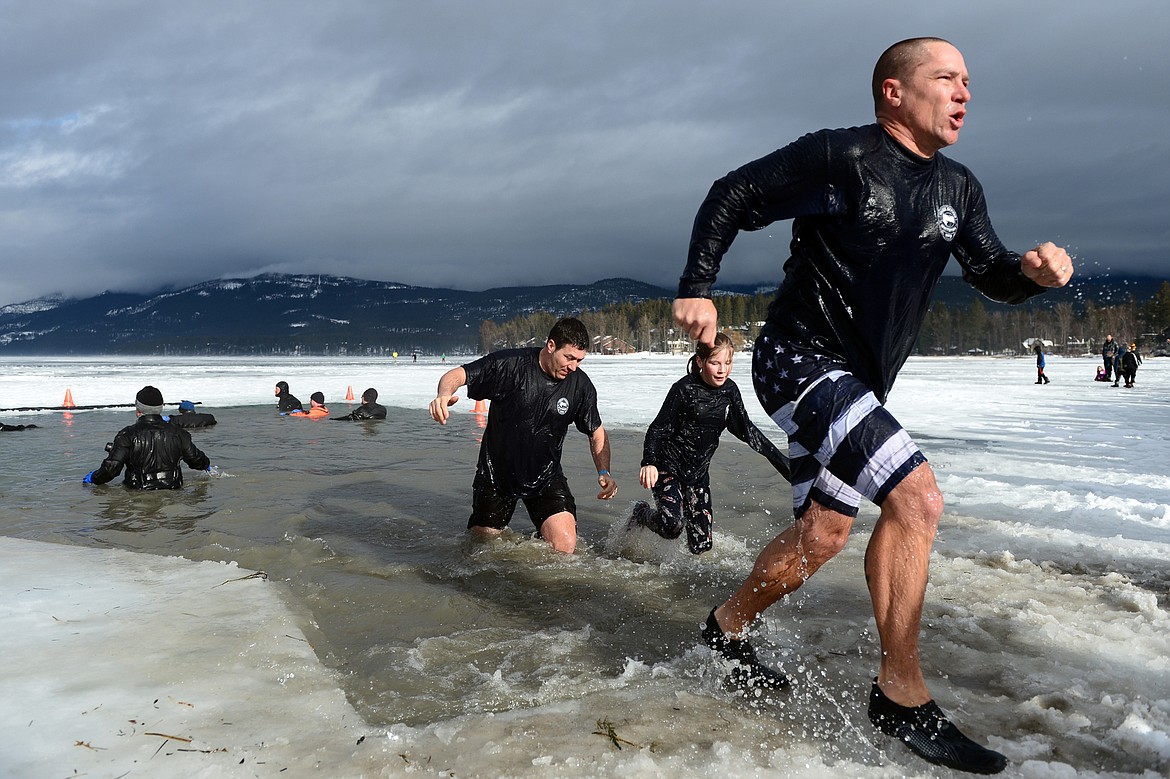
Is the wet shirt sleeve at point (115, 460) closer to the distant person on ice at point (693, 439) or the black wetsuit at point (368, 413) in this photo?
the distant person on ice at point (693, 439)

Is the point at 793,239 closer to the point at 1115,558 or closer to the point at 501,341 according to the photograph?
the point at 1115,558

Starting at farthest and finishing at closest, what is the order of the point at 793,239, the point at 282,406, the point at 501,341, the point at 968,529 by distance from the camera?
the point at 501,341 → the point at 282,406 → the point at 968,529 → the point at 793,239

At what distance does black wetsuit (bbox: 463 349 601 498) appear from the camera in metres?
5.48

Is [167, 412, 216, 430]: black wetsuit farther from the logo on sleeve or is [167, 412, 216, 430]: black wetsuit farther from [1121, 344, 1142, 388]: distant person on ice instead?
[1121, 344, 1142, 388]: distant person on ice

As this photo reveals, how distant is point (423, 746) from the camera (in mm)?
2367

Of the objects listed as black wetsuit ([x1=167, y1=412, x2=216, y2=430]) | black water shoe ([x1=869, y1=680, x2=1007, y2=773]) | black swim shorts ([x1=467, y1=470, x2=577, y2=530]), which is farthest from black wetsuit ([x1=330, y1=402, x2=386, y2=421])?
black water shoe ([x1=869, y1=680, x2=1007, y2=773])

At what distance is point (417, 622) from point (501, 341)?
180 metres

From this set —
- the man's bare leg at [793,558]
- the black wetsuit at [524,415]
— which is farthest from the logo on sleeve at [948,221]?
the black wetsuit at [524,415]

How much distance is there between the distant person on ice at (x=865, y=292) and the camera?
→ 7.88 ft

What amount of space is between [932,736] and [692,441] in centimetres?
338

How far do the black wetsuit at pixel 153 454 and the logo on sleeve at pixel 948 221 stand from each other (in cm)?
779

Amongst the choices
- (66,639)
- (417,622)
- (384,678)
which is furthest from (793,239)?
(66,639)

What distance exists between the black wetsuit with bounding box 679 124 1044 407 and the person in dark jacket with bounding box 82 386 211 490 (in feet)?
23.6

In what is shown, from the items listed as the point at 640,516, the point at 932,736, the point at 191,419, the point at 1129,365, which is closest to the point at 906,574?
the point at 932,736
